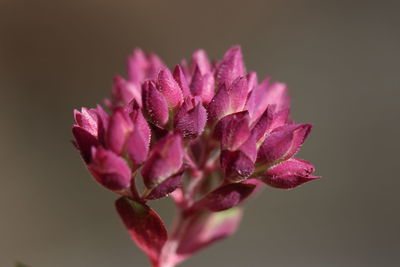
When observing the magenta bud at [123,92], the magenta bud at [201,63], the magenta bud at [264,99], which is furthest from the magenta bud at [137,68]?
the magenta bud at [264,99]

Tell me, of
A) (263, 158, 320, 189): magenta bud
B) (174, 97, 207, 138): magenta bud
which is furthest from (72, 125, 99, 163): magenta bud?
(263, 158, 320, 189): magenta bud

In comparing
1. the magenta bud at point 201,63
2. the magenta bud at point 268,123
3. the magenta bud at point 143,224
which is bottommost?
the magenta bud at point 143,224

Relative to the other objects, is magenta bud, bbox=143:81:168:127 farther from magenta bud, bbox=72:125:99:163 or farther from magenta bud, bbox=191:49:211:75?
magenta bud, bbox=191:49:211:75

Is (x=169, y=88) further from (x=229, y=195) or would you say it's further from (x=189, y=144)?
(x=229, y=195)

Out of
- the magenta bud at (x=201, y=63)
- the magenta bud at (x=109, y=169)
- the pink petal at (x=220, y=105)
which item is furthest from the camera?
the magenta bud at (x=201, y=63)

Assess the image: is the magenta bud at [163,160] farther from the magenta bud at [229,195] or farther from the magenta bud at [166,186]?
the magenta bud at [229,195]

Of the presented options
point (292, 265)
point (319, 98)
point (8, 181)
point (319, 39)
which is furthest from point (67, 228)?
point (319, 39)

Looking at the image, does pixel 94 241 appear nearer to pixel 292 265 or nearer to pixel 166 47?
pixel 292 265

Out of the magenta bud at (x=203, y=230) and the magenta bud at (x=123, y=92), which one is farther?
the magenta bud at (x=203, y=230)
